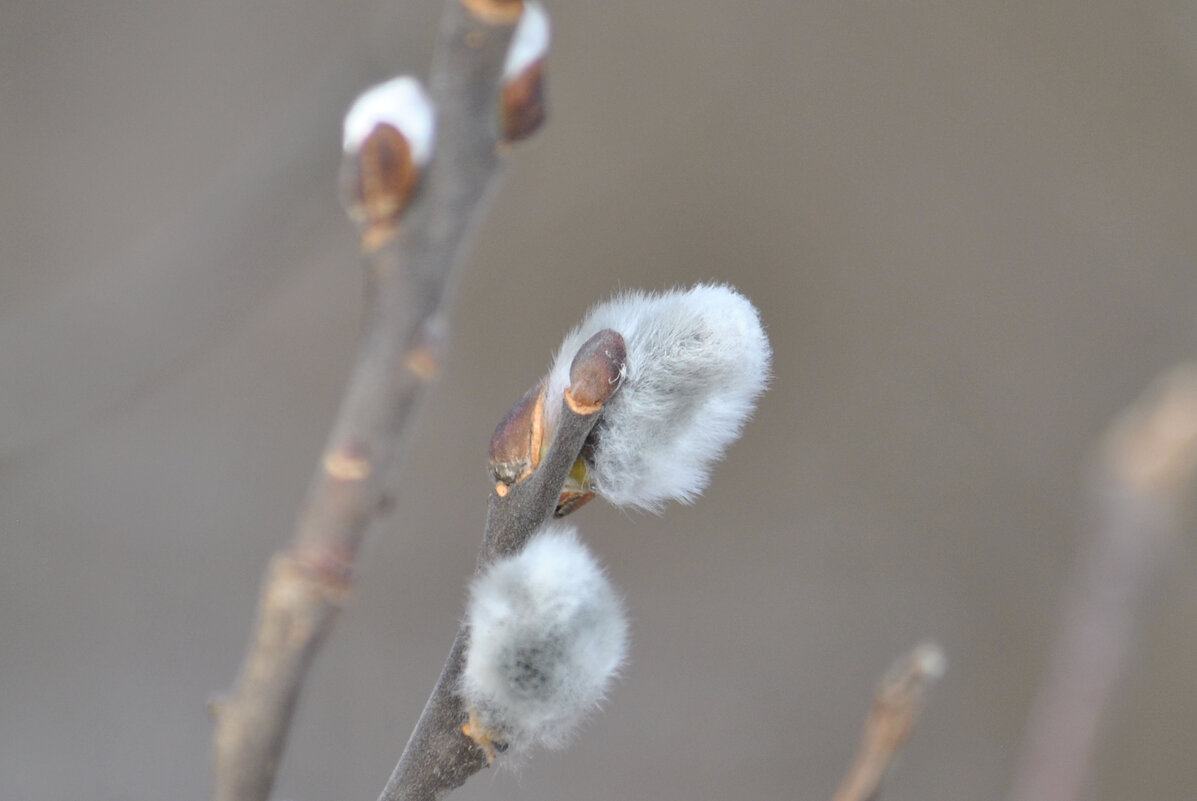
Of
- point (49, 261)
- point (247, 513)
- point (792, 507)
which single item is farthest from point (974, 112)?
point (49, 261)

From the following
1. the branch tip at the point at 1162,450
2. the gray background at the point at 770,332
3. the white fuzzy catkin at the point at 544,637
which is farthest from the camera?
the gray background at the point at 770,332

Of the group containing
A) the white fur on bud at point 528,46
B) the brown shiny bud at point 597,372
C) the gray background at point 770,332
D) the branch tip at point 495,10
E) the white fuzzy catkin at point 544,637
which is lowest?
the white fuzzy catkin at point 544,637

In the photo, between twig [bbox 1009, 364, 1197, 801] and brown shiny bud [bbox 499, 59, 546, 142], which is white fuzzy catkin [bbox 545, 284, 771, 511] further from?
twig [bbox 1009, 364, 1197, 801]

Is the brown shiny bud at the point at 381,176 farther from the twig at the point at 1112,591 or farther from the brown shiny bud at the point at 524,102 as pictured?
the twig at the point at 1112,591

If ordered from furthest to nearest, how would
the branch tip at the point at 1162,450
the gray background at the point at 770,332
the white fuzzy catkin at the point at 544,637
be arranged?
the gray background at the point at 770,332, the branch tip at the point at 1162,450, the white fuzzy catkin at the point at 544,637

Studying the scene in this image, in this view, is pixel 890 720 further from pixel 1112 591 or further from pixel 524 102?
pixel 524 102

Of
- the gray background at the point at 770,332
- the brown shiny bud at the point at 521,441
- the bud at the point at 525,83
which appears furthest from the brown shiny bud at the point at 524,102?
the gray background at the point at 770,332
